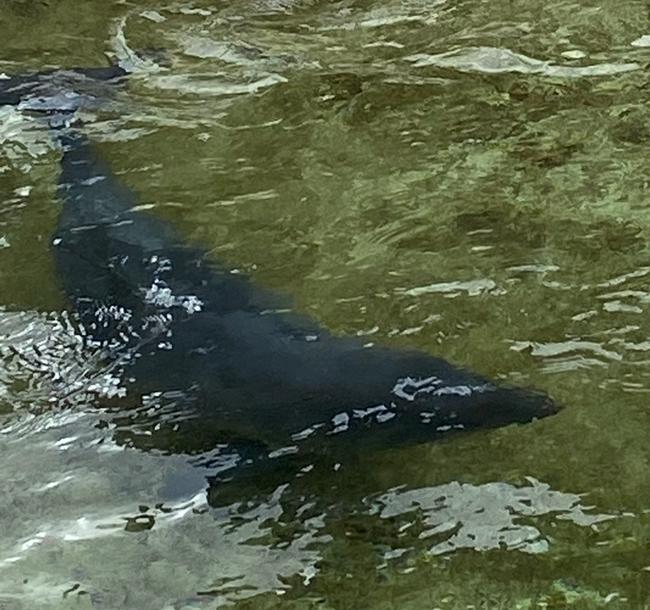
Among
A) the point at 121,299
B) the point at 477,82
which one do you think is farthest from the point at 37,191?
the point at 477,82

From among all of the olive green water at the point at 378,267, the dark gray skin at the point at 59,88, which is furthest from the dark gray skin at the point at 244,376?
the dark gray skin at the point at 59,88

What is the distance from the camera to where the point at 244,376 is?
2.72 metres

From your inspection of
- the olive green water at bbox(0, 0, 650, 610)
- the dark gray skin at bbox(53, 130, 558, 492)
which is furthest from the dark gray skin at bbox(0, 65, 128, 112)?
the dark gray skin at bbox(53, 130, 558, 492)

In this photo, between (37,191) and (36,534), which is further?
(37,191)

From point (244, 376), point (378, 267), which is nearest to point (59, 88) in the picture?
point (378, 267)

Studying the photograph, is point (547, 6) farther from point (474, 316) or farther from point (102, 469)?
point (102, 469)

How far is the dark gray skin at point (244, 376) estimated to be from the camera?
103 inches

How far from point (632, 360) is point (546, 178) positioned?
104 centimetres

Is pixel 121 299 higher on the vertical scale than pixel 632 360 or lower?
higher

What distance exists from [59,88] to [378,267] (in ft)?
6.12

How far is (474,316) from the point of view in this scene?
10.4 ft

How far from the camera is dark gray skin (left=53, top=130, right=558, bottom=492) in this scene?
262 centimetres

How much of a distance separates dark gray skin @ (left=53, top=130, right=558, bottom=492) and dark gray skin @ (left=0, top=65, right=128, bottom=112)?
128cm

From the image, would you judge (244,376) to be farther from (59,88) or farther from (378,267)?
(59,88)
